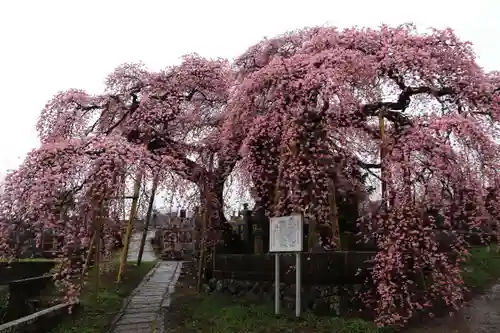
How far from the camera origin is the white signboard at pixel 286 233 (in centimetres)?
905

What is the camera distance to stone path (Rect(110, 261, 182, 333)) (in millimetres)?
9672

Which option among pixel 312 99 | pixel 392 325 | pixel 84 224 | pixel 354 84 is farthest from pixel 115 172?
pixel 392 325

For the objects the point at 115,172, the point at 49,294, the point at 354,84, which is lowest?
the point at 49,294

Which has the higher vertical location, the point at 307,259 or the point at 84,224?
the point at 84,224

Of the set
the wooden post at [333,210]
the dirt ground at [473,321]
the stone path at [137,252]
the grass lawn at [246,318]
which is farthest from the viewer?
the stone path at [137,252]

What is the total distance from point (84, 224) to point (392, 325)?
6.31m

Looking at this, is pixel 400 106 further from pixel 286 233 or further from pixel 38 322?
pixel 38 322

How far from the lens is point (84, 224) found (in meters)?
9.79

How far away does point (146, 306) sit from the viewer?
40.6ft

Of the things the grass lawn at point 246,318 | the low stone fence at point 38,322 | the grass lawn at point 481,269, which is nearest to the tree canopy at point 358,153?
the grass lawn at point 246,318

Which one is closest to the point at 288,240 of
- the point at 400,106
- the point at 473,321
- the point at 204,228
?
the point at 473,321

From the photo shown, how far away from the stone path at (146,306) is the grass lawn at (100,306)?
9.1 inches

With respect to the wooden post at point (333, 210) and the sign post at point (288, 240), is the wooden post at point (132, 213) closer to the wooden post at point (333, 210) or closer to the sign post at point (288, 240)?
the sign post at point (288, 240)

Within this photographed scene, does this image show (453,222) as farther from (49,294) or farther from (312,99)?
(49,294)
